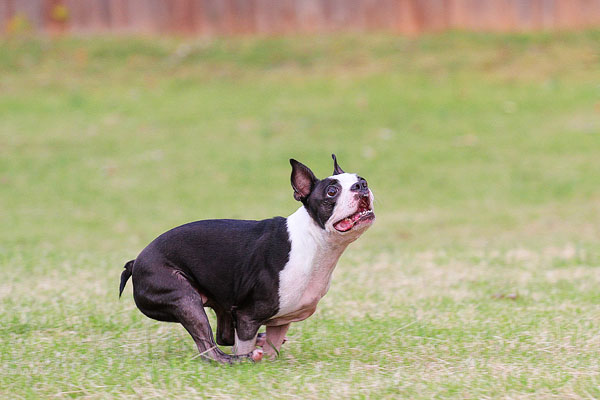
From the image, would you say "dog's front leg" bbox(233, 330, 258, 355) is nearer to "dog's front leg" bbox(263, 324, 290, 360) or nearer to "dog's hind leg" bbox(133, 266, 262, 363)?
"dog's hind leg" bbox(133, 266, 262, 363)

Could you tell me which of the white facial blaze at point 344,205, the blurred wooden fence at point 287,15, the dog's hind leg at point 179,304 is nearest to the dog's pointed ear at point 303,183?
the white facial blaze at point 344,205

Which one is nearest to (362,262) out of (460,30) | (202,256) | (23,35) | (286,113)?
(202,256)

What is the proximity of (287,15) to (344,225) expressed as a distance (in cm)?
1504

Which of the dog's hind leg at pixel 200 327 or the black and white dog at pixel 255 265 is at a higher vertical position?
the black and white dog at pixel 255 265

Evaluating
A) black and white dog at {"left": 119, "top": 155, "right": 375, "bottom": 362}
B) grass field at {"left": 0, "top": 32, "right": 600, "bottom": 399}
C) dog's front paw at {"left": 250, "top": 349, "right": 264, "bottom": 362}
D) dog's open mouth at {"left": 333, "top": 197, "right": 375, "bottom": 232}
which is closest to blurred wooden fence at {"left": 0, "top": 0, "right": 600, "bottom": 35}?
grass field at {"left": 0, "top": 32, "right": 600, "bottom": 399}

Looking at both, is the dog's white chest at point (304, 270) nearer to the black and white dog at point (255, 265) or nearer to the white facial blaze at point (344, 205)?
the black and white dog at point (255, 265)

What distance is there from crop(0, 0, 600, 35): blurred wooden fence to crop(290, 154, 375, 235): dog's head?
14679 millimetres

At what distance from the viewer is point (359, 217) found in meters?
4.45

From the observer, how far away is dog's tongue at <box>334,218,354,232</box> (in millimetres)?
4453

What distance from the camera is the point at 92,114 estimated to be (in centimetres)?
1667

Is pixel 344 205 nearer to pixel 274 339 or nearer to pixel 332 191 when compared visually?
pixel 332 191

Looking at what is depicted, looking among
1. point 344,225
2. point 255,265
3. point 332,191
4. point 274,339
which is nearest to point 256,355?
point 274,339

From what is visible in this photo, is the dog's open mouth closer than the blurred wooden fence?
Yes

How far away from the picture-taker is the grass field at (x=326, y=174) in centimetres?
464
